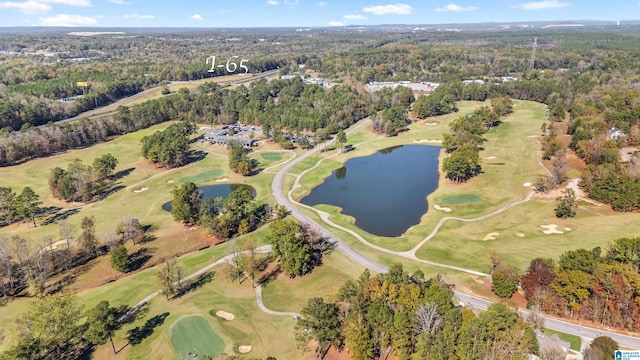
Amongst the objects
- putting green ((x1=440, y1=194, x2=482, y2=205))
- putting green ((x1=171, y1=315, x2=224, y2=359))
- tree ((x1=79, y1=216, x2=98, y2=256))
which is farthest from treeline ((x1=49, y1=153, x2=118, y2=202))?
putting green ((x1=440, y1=194, x2=482, y2=205))

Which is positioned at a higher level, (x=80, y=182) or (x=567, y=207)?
(x=80, y=182)

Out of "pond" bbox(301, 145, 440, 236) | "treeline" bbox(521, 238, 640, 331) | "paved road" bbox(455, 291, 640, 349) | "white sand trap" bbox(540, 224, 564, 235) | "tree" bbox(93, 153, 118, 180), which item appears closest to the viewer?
"paved road" bbox(455, 291, 640, 349)

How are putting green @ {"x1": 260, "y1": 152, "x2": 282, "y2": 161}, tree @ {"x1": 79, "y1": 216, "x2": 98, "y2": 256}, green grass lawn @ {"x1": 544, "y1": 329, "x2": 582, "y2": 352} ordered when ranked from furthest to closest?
1. putting green @ {"x1": 260, "y1": 152, "x2": 282, "y2": 161}
2. tree @ {"x1": 79, "y1": 216, "x2": 98, "y2": 256}
3. green grass lawn @ {"x1": 544, "y1": 329, "x2": 582, "y2": 352}

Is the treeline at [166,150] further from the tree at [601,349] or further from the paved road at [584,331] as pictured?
the tree at [601,349]

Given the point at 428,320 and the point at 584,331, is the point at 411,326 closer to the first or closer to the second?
the point at 428,320

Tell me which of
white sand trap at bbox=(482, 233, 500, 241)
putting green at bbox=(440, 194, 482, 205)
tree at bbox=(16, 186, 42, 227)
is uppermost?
tree at bbox=(16, 186, 42, 227)

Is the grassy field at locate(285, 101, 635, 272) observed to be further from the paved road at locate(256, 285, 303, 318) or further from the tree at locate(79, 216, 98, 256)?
the tree at locate(79, 216, 98, 256)

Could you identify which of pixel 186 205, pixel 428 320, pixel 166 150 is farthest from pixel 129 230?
pixel 428 320
